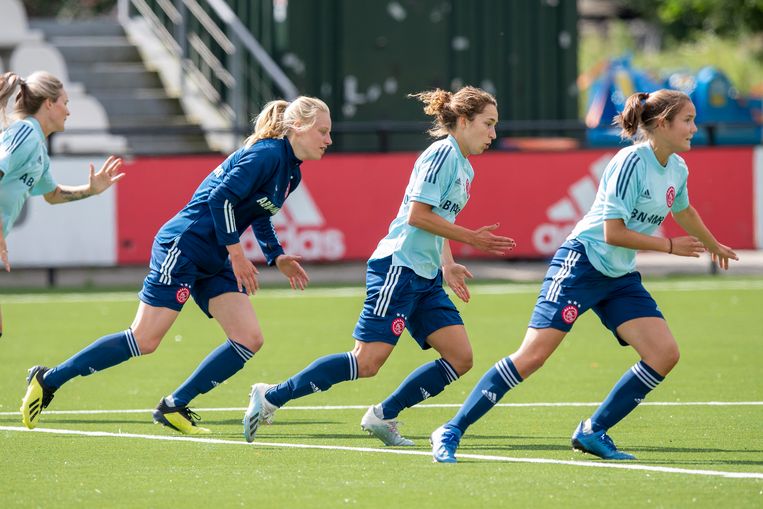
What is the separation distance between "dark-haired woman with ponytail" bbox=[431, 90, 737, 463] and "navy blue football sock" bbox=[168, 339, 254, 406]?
1490 mm

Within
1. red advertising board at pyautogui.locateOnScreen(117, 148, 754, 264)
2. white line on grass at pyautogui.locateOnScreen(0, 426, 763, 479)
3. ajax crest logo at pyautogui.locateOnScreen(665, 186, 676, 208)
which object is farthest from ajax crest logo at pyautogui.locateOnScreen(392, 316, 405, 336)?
red advertising board at pyautogui.locateOnScreen(117, 148, 754, 264)

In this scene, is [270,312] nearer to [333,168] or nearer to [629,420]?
[333,168]

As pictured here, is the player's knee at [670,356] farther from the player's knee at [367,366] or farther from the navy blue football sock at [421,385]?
the player's knee at [367,366]

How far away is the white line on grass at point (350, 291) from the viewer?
16.8m

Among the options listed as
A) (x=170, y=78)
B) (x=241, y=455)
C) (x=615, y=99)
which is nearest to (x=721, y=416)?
(x=241, y=455)

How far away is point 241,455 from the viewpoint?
24.8 ft

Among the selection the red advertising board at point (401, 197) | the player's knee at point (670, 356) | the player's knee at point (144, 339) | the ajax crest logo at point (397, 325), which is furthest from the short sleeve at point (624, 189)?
the red advertising board at point (401, 197)

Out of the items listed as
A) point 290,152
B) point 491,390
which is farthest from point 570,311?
point 290,152

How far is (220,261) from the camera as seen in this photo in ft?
27.0

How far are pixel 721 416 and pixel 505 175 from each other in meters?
10.0

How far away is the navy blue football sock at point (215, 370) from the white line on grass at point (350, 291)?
26.8ft

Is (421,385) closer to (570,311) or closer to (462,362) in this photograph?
(462,362)

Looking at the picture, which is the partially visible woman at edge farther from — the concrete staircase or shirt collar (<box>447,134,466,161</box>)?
the concrete staircase

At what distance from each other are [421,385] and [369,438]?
50 centimetres
